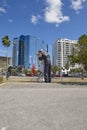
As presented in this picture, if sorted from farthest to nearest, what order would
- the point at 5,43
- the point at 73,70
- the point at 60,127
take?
the point at 73,70 < the point at 5,43 < the point at 60,127

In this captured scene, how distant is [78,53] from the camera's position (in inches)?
2117

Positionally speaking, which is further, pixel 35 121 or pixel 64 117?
pixel 64 117

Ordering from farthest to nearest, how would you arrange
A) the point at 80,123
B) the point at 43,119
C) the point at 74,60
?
1. the point at 74,60
2. the point at 43,119
3. the point at 80,123

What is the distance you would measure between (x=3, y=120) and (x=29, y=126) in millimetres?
1223

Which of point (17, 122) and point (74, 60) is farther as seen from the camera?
point (74, 60)

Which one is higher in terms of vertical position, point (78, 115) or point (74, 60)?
point (74, 60)

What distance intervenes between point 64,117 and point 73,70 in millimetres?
171362

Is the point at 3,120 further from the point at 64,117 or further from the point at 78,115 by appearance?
the point at 78,115

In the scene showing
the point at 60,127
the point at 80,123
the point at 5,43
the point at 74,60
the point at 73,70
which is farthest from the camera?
the point at 73,70

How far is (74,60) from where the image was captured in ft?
176

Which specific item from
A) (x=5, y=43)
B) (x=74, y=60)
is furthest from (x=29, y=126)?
(x=5, y=43)

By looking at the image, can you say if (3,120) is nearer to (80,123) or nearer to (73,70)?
(80,123)

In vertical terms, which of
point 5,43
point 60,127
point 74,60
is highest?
point 5,43

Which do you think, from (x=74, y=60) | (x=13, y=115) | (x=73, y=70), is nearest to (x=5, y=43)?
(x=74, y=60)
